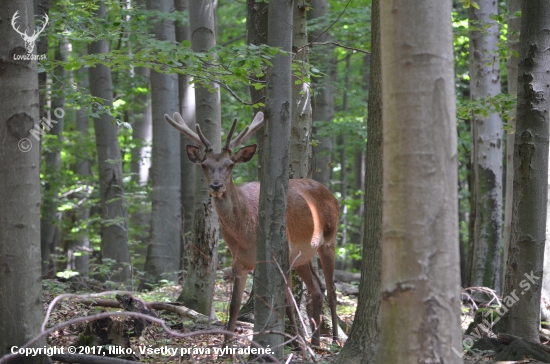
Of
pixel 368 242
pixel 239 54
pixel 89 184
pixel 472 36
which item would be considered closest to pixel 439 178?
pixel 368 242

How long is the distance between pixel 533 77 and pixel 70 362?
5404mm

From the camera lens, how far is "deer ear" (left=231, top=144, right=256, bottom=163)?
7426mm

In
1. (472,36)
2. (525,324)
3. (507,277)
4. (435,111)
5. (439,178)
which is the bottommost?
(525,324)

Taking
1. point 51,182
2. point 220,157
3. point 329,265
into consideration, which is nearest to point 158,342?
point 220,157

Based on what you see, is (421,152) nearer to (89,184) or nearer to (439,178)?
(439,178)

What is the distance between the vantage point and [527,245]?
7.05 m

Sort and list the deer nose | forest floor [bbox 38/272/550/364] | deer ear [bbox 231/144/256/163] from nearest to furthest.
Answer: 1. forest floor [bbox 38/272/550/364]
2. the deer nose
3. deer ear [bbox 231/144/256/163]

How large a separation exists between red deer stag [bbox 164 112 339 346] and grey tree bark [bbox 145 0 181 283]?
6485 millimetres

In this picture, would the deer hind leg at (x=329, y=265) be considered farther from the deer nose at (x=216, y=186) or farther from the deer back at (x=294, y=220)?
the deer nose at (x=216, y=186)

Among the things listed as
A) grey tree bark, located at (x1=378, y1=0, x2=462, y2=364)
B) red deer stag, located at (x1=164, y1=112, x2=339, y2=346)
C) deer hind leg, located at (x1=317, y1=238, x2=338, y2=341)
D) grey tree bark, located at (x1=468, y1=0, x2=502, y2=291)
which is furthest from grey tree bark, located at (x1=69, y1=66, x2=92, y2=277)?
grey tree bark, located at (x1=378, y1=0, x2=462, y2=364)

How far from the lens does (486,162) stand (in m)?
12.4

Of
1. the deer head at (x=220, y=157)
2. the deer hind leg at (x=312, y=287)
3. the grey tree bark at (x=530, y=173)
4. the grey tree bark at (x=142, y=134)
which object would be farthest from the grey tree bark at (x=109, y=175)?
the grey tree bark at (x=530, y=173)

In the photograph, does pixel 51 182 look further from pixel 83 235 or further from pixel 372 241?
pixel 372 241

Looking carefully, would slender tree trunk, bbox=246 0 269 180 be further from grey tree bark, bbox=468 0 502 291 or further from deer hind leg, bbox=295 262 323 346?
grey tree bark, bbox=468 0 502 291
